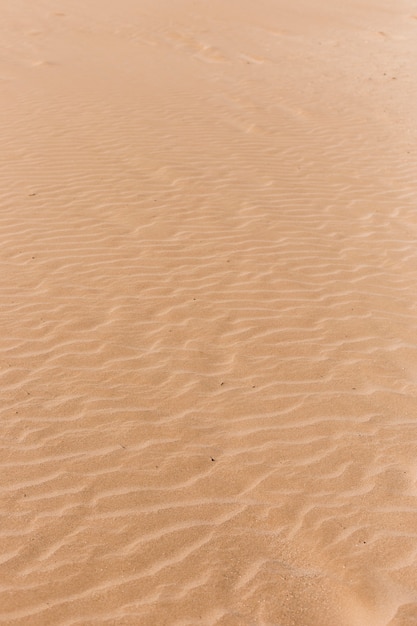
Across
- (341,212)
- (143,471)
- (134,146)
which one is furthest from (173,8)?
(143,471)

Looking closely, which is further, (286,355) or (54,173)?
(54,173)

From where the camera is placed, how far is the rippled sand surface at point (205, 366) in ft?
11.8

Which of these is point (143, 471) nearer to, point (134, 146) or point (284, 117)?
point (134, 146)

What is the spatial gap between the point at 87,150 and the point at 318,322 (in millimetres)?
4883

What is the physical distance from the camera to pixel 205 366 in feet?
17.1

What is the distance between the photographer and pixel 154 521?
3.89m

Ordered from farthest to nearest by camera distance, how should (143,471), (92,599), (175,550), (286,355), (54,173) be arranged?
(54,173), (286,355), (143,471), (175,550), (92,599)

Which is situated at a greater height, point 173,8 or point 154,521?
point 173,8

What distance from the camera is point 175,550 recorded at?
12.2 feet

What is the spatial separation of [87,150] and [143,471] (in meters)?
6.21

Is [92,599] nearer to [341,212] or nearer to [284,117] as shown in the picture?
[341,212]

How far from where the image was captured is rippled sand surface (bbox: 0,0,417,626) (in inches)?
141

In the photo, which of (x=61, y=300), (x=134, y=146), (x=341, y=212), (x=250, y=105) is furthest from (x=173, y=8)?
(x=61, y=300)

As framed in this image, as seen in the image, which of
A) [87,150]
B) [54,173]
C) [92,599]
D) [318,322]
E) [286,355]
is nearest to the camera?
[92,599]
